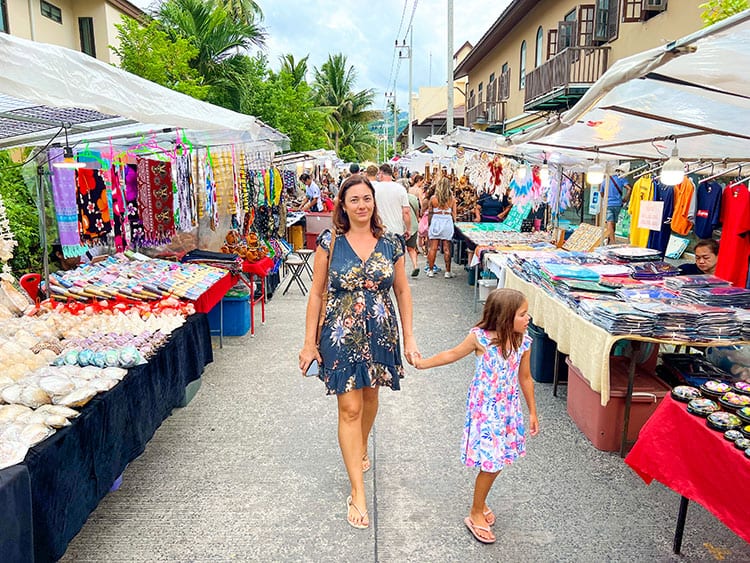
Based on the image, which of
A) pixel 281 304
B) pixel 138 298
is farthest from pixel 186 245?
pixel 138 298

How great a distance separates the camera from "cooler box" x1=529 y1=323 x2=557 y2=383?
17.2ft

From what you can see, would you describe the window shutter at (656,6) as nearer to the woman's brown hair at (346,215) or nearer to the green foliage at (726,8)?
the green foliage at (726,8)

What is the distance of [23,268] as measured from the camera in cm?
656

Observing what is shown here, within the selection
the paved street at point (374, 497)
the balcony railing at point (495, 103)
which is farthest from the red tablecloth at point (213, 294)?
the balcony railing at point (495, 103)

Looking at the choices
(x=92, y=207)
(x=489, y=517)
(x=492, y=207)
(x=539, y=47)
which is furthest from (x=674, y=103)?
(x=539, y=47)

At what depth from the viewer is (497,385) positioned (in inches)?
110

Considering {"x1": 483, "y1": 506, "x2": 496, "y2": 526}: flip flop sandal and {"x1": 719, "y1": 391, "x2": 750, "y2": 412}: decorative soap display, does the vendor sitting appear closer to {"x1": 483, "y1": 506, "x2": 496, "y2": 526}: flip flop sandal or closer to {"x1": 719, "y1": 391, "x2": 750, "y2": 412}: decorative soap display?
{"x1": 719, "y1": 391, "x2": 750, "y2": 412}: decorative soap display

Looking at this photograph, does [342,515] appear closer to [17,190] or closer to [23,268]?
[23,268]

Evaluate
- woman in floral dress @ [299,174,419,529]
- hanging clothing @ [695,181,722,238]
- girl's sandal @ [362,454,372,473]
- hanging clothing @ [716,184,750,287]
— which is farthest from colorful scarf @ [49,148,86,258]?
hanging clothing @ [695,181,722,238]

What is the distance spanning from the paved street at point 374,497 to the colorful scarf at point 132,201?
2028 mm

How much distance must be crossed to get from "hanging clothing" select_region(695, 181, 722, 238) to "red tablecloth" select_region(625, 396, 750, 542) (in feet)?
11.8

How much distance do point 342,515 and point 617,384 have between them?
7.06 feet

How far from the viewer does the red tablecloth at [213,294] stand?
199 inches

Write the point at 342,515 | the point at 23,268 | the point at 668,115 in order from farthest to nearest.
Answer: the point at 23,268 → the point at 668,115 → the point at 342,515
